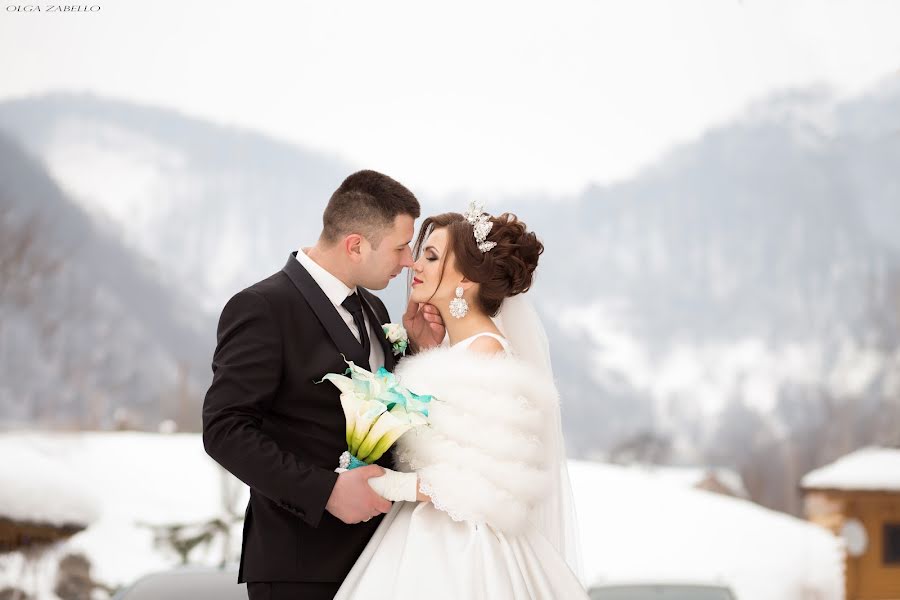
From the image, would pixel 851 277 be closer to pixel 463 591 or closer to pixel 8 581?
pixel 463 591

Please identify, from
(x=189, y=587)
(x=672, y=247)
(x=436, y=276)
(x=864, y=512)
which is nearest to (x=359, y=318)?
(x=436, y=276)

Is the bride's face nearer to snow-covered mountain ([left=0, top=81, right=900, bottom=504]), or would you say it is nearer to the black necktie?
the black necktie

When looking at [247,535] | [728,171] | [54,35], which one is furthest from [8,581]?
[728,171]

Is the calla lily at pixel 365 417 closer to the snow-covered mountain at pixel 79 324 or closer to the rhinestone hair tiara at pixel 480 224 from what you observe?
the rhinestone hair tiara at pixel 480 224

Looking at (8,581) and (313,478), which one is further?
(8,581)

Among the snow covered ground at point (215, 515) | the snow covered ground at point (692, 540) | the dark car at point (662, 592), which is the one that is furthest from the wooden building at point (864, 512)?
the dark car at point (662, 592)

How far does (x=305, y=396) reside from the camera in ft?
7.54

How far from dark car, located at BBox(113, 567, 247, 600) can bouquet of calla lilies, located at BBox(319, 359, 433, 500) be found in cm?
114

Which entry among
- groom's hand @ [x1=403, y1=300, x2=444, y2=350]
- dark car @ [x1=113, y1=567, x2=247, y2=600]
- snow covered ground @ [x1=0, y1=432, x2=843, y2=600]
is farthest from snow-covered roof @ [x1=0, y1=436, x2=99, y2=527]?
groom's hand @ [x1=403, y1=300, x2=444, y2=350]

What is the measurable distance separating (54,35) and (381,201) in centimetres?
448

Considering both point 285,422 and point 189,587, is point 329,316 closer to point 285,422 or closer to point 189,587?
point 285,422

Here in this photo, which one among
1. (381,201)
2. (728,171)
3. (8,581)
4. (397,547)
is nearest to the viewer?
(397,547)

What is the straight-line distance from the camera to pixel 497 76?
598cm

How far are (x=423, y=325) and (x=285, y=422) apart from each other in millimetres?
609
